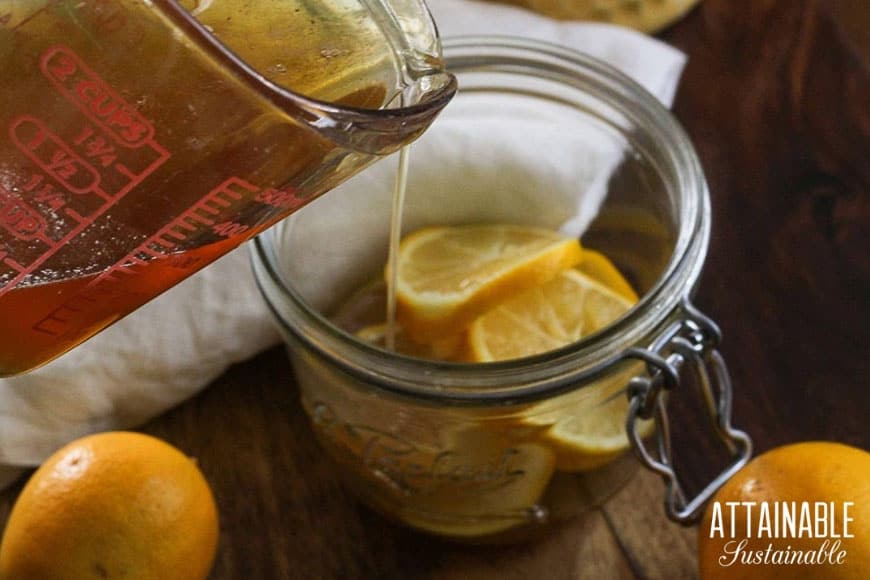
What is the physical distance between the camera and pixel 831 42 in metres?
1.03

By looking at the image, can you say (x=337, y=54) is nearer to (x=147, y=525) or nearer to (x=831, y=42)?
(x=147, y=525)

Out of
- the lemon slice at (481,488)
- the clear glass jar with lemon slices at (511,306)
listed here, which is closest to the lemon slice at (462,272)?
the clear glass jar with lemon slices at (511,306)

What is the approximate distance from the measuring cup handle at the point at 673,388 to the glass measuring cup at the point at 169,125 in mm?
224

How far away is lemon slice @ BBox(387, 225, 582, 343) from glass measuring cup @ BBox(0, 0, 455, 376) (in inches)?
10.5

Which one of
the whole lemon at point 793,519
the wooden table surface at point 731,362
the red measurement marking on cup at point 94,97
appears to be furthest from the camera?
the wooden table surface at point 731,362

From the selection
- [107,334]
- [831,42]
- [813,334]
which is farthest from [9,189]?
[831,42]

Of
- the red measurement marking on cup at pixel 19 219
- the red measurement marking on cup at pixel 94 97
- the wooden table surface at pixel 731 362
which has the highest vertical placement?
the red measurement marking on cup at pixel 94 97

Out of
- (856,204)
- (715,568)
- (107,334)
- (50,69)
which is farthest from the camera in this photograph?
(856,204)

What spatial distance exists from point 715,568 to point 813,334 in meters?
0.27

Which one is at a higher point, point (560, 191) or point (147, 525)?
point (147, 525)

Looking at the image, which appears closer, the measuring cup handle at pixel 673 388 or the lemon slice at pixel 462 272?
the measuring cup handle at pixel 673 388

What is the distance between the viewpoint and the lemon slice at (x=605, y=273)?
2.61 feet

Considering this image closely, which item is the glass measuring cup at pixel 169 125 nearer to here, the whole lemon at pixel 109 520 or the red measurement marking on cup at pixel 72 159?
the red measurement marking on cup at pixel 72 159

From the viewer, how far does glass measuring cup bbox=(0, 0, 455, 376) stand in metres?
0.43
